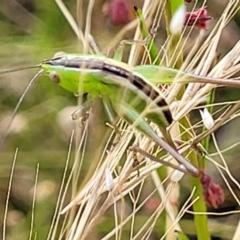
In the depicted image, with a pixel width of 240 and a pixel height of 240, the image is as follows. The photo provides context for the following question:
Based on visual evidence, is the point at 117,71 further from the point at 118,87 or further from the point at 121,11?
the point at 121,11

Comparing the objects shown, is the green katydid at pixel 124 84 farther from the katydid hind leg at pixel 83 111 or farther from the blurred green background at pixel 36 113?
the blurred green background at pixel 36 113

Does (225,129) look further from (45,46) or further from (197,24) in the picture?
(197,24)

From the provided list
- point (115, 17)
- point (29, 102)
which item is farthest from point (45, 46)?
point (115, 17)

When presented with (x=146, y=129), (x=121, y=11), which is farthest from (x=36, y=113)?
(x=146, y=129)

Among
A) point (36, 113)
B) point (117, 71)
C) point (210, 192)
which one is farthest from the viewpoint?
point (36, 113)

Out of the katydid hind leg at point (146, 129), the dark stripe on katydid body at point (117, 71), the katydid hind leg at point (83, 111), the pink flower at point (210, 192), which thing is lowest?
the pink flower at point (210, 192)

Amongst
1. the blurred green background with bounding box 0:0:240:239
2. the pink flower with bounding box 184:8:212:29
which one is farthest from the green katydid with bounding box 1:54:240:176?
the blurred green background with bounding box 0:0:240:239

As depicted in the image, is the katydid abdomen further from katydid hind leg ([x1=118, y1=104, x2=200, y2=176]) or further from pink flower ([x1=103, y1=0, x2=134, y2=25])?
pink flower ([x1=103, y1=0, x2=134, y2=25])

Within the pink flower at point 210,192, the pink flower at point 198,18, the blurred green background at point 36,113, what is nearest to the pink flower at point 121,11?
the pink flower at point 198,18
